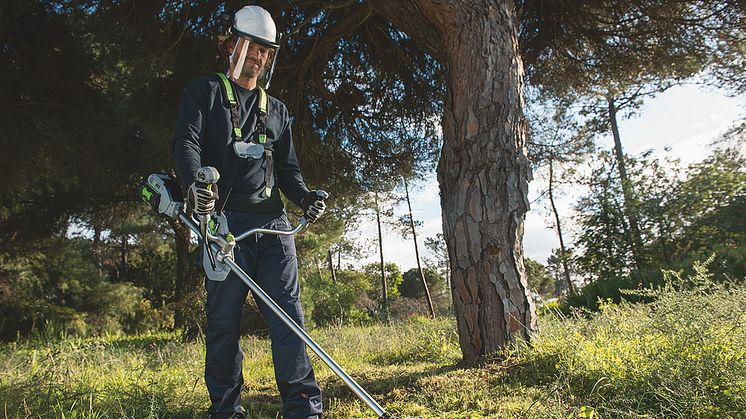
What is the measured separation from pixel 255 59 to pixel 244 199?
738mm

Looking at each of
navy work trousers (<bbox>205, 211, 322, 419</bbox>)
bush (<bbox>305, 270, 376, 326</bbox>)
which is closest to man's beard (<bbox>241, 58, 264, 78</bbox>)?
navy work trousers (<bbox>205, 211, 322, 419</bbox>)

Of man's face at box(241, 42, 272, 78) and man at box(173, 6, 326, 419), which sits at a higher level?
man's face at box(241, 42, 272, 78)

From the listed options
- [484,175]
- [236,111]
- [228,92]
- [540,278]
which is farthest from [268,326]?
[540,278]

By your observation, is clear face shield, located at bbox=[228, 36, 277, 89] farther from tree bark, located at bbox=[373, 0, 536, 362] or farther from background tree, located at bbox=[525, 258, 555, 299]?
background tree, located at bbox=[525, 258, 555, 299]

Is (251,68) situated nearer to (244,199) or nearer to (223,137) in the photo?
(223,137)

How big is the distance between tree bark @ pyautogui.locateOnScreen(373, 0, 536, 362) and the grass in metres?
0.30

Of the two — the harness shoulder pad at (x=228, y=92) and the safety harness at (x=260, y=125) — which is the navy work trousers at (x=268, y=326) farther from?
the harness shoulder pad at (x=228, y=92)

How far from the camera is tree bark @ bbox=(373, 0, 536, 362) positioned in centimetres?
378

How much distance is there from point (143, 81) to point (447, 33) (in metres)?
3.02

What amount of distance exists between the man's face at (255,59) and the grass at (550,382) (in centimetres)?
172

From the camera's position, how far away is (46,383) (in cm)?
358

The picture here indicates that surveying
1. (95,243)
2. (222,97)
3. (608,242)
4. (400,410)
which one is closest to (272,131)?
(222,97)

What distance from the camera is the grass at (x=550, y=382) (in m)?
2.46

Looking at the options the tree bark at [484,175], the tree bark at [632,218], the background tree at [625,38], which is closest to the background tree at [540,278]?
the tree bark at [632,218]
